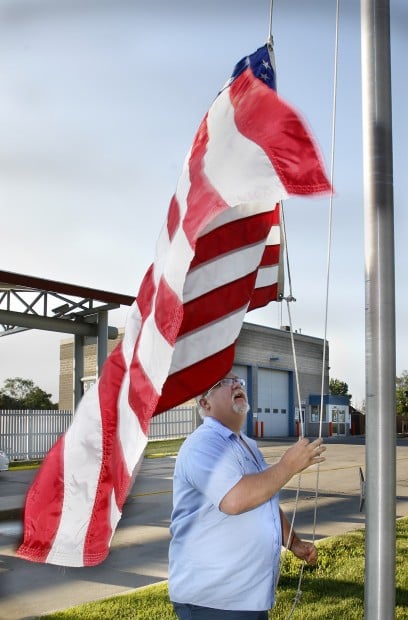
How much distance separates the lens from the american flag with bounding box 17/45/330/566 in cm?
278

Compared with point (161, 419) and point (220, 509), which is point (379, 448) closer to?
point (220, 509)

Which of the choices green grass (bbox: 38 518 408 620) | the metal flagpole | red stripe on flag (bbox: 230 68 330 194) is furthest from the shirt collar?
green grass (bbox: 38 518 408 620)

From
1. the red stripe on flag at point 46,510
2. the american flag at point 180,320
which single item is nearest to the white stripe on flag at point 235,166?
the american flag at point 180,320

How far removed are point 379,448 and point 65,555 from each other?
1299mm

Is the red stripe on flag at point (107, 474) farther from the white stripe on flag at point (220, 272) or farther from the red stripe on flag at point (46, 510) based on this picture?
the white stripe on flag at point (220, 272)

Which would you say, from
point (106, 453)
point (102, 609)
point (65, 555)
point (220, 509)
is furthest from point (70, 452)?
point (102, 609)

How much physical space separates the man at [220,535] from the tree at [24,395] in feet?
222

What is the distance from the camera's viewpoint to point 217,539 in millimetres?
2926

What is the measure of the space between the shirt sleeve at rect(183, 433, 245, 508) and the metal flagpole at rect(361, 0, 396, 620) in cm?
52

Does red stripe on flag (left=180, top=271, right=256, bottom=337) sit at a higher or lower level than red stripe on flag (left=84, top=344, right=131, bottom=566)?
higher

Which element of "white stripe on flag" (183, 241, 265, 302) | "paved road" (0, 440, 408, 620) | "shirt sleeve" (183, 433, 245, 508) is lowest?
"paved road" (0, 440, 408, 620)

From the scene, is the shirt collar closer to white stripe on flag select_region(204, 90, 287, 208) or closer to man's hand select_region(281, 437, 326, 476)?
man's hand select_region(281, 437, 326, 476)

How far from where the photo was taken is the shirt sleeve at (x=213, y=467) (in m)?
2.79

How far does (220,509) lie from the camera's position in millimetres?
2762
